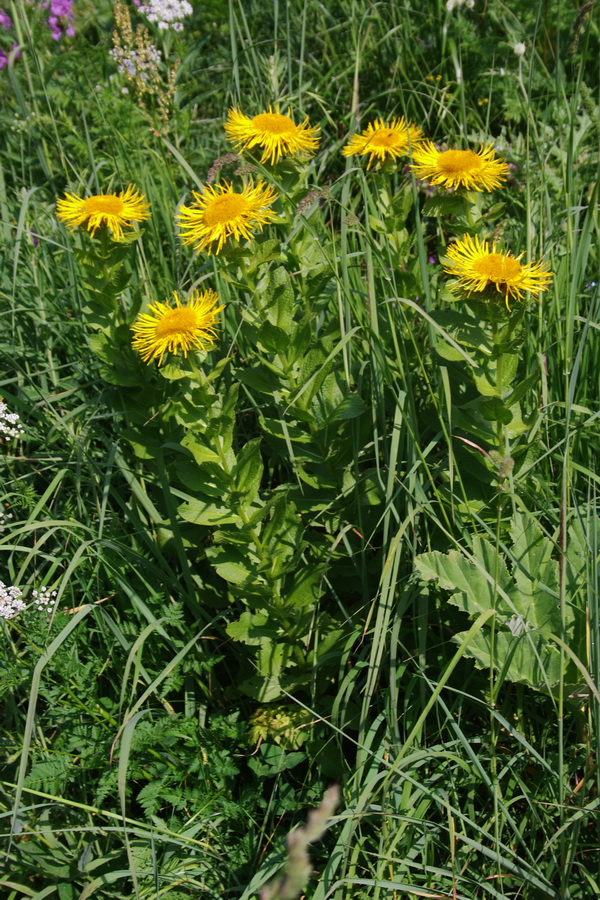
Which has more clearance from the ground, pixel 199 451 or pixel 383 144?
pixel 383 144

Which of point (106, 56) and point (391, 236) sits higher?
point (106, 56)

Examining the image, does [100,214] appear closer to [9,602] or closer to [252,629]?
[9,602]

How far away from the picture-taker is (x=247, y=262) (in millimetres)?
1649

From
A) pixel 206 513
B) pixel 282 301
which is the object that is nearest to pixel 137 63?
pixel 282 301

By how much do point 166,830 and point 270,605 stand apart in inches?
19.4

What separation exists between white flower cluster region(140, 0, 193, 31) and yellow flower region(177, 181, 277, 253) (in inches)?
87.8

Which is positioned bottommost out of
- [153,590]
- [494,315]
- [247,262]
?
[153,590]

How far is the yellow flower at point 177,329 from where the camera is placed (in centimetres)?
152

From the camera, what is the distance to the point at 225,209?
5.14ft

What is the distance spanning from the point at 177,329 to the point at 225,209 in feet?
0.91

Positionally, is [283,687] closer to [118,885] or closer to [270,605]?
[270,605]

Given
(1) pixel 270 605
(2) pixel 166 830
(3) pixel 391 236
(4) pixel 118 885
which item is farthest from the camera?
(3) pixel 391 236

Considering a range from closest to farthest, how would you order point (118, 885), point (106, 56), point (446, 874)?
1. point (446, 874)
2. point (118, 885)
3. point (106, 56)

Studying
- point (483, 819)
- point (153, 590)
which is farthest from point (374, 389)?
point (483, 819)
